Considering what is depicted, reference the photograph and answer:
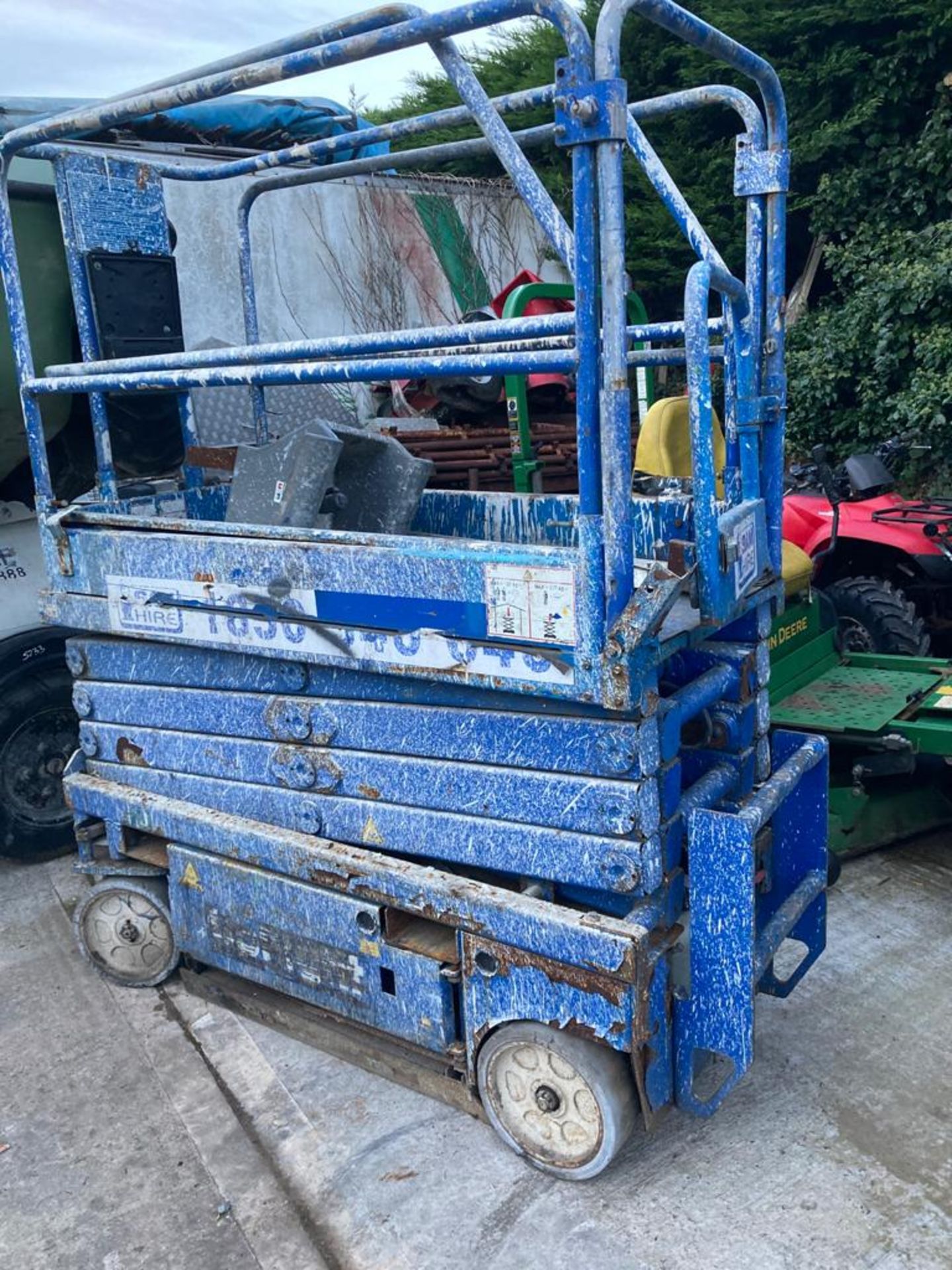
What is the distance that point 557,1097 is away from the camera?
8.61 ft

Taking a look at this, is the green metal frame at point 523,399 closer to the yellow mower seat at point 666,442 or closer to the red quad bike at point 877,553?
the red quad bike at point 877,553

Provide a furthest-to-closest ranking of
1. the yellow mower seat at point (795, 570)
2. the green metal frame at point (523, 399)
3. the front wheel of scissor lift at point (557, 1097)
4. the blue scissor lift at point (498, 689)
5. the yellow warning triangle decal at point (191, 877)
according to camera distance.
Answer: the green metal frame at point (523, 399), the yellow mower seat at point (795, 570), the yellow warning triangle decal at point (191, 877), the front wheel of scissor lift at point (557, 1097), the blue scissor lift at point (498, 689)

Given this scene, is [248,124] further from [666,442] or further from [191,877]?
[191,877]

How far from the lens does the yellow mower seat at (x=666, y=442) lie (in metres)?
3.90

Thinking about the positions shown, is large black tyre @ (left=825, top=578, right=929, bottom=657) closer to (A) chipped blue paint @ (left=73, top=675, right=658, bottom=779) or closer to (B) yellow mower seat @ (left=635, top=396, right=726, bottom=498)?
(B) yellow mower seat @ (left=635, top=396, right=726, bottom=498)

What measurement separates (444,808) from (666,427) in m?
1.87

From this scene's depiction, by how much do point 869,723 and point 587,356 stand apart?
92.8 inches

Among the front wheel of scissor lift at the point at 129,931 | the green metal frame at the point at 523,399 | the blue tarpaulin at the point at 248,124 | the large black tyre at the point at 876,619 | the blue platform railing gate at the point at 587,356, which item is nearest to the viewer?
the blue platform railing gate at the point at 587,356

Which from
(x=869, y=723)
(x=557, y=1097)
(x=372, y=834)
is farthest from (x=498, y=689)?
(x=869, y=723)

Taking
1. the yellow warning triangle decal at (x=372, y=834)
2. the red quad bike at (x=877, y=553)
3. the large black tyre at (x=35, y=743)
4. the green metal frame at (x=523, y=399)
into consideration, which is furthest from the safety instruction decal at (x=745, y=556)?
the large black tyre at (x=35, y=743)

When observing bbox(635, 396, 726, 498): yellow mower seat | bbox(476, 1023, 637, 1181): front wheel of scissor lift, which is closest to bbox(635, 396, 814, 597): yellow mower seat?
bbox(635, 396, 726, 498): yellow mower seat

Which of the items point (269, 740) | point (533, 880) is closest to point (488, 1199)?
point (533, 880)

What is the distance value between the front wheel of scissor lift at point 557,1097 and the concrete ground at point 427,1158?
0.09 m

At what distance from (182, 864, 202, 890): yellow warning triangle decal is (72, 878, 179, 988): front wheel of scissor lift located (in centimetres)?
28
